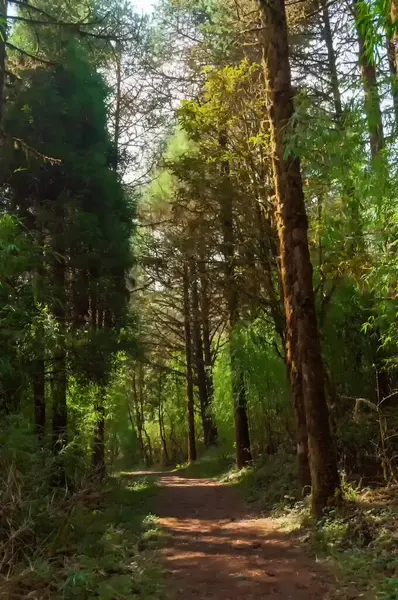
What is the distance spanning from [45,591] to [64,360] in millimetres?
5756

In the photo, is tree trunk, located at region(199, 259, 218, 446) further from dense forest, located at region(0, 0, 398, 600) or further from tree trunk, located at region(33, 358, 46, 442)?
tree trunk, located at region(33, 358, 46, 442)

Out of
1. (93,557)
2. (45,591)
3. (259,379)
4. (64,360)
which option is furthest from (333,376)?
(45,591)

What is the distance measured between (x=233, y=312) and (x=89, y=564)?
8100mm

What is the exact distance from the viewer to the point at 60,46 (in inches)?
333

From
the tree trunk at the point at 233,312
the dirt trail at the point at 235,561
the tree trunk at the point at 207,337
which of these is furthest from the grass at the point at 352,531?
the tree trunk at the point at 207,337

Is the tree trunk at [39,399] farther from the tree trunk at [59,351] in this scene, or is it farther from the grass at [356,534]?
the grass at [356,534]

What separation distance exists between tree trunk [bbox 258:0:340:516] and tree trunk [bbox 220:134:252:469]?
299cm

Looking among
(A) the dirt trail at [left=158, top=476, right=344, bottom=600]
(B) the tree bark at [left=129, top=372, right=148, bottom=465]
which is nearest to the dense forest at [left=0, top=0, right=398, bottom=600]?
(A) the dirt trail at [left=158, top=476, right=344, bottom=600]

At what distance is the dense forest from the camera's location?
596cm

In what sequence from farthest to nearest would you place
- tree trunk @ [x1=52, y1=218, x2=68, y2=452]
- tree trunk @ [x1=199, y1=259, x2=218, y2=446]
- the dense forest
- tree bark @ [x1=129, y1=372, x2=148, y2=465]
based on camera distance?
tree bark @ [x1=129, y1=372, x2=148, y2=465]
tree trunk @ [x1=199, y1=259, x2=218, y2=446]
tree trunk @ [x1=52, y1=218, x2=68, y2=452]
the dense forest

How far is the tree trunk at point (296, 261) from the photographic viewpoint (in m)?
6.52

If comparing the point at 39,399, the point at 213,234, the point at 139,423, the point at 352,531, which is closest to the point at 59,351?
the point at 39,399

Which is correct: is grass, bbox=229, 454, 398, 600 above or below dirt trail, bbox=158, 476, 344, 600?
above

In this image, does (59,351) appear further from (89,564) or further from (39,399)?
(89,564)
